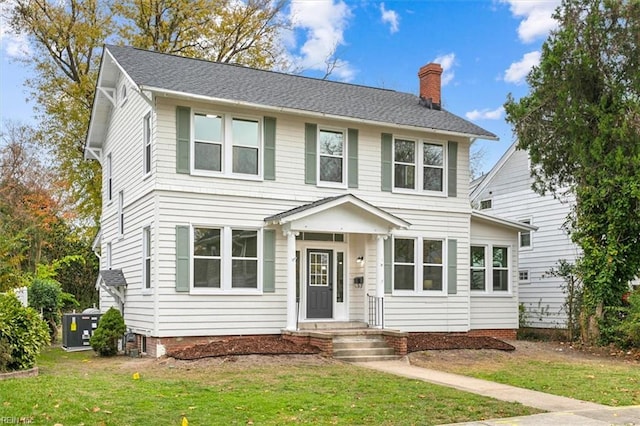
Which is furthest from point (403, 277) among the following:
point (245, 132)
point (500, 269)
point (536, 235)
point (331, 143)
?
point (536, 235)

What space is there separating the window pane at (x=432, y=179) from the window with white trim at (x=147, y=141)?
287 inches

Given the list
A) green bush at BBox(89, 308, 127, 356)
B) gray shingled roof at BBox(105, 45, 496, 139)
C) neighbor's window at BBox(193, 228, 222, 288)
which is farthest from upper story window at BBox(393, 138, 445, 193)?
green bush at BBox(89, 308, 127, 356)

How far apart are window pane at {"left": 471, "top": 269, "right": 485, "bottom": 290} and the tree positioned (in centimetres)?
273

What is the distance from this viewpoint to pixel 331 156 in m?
16.9

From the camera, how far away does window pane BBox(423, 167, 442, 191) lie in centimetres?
1808

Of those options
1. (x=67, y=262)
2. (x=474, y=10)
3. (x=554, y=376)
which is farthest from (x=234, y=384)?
(x=67, y=262)

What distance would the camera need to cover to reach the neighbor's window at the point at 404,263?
686 inches

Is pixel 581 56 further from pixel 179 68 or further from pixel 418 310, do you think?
pixel 179 68

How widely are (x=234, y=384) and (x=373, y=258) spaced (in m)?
7.28

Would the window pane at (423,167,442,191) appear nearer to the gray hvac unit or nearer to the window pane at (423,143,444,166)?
the window pane at (423,143,444,166)

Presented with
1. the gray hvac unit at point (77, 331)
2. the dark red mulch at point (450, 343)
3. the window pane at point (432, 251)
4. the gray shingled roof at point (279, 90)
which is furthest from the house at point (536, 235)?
the gray hvac unit at point (77, 331)

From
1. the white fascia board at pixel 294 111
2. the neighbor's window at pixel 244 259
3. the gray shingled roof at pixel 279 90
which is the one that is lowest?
the neighbor's window at pixel 244 259

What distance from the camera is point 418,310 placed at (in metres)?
17.6

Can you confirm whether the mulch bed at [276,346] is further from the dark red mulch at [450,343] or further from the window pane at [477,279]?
the window pane at [477,279]
